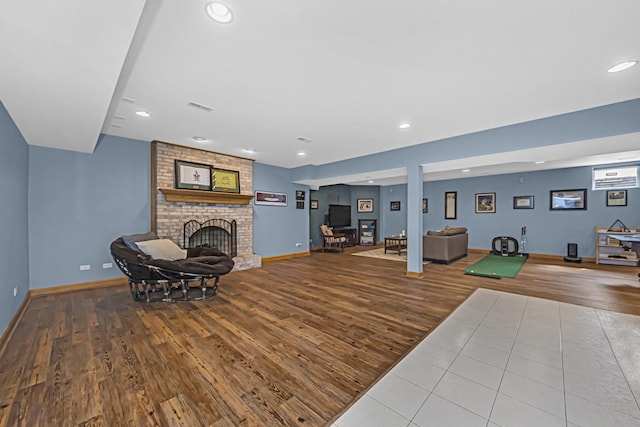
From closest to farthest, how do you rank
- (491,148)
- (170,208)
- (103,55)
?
(103,55)
(491,148)
(170,208)

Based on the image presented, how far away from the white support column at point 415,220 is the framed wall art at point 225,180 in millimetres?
4075

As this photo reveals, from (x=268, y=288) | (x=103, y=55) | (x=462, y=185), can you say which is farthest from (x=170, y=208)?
(x=462, y=185)

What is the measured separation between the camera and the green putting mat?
5328 mm

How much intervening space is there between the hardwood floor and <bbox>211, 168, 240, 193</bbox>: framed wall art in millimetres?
2361

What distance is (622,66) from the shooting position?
2.43 m

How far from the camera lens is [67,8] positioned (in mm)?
1338

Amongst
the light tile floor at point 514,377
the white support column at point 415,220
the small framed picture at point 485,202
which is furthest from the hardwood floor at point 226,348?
the small framed picture at point 485,202

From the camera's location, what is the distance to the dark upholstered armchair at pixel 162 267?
334 cm

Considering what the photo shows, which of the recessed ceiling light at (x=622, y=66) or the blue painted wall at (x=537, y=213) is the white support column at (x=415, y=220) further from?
the blue painted wall at (x=537, y=213)

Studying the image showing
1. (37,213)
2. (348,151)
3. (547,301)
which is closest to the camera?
(547,301)

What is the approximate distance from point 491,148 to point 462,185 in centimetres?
524

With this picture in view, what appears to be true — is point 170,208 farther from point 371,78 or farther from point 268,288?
point 371,78

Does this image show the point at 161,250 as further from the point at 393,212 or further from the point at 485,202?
the point at 485,202

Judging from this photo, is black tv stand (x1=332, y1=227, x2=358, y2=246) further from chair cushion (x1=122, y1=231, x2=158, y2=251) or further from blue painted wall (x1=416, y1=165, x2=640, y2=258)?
chair cushion (x1=122, y1=231, x2=158, y2=251)
